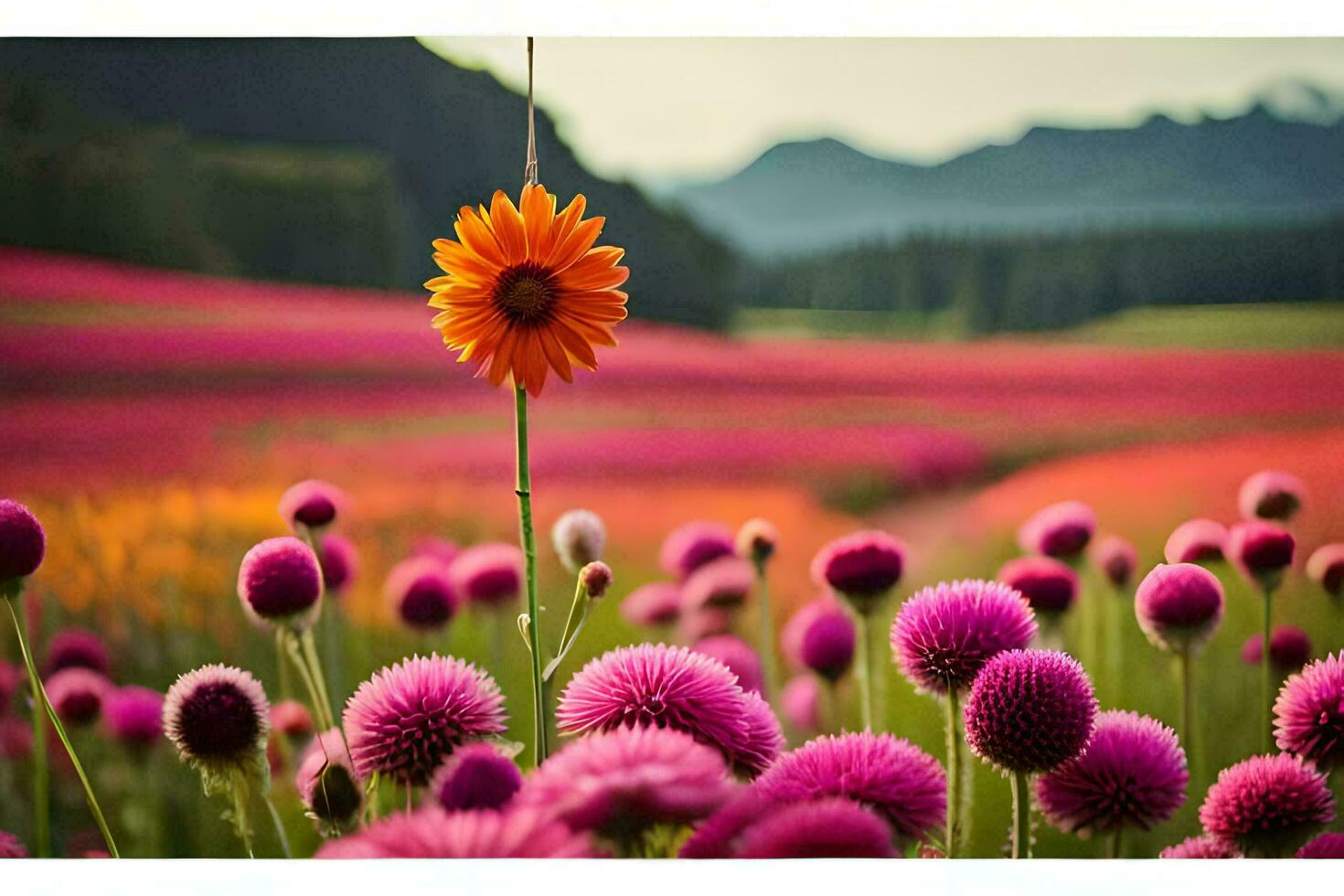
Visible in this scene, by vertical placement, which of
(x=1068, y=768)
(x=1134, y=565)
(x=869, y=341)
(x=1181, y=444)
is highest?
(x=869, y=341)

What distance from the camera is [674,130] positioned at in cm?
209

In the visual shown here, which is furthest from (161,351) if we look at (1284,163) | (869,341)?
(1284,163)

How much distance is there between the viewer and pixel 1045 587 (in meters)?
1.84

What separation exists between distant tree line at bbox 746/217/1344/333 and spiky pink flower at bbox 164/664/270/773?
1.15m

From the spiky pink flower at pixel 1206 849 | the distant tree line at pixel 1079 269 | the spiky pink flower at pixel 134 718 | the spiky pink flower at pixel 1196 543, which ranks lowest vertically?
the spiky pink flower at pixel 1206 849

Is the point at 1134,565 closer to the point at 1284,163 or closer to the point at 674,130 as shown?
the point at 1284,163

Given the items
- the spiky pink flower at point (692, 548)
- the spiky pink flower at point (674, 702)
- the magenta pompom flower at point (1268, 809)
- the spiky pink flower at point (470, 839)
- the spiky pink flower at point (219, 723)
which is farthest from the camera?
the spiky pink flower at point (692, 548)

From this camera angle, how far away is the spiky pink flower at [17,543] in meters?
1.54

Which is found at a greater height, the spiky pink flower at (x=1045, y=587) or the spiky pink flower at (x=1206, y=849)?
the spiky pink flower at (x=1045, y=587)

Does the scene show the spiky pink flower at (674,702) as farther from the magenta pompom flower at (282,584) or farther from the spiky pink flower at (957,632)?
the magenta pompom flower at (282,584)

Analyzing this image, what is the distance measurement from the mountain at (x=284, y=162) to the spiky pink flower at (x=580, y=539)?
412mm

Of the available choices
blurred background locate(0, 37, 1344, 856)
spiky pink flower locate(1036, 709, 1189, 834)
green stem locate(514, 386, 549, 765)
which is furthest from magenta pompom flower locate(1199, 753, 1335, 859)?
green stem locate(514, 386, 549, 765)

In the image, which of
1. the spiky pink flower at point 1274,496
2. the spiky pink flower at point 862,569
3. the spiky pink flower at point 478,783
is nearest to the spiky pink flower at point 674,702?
the spiky pink flower at point 478,783
